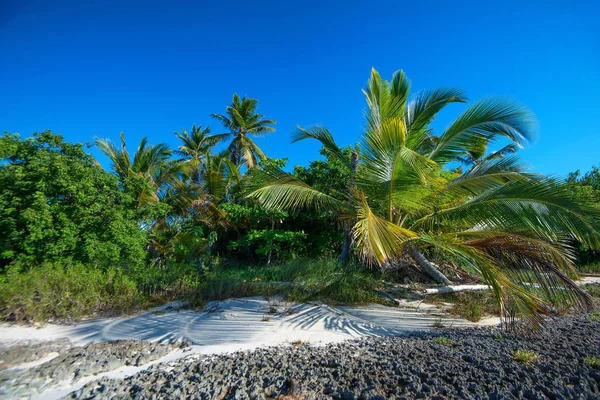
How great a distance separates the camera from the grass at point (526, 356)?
3016 millimetres

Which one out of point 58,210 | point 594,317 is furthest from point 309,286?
point 58,210

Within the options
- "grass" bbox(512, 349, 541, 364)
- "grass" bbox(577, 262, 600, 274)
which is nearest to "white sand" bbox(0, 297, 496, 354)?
"grass" bbox(512, 349, 541, 364)

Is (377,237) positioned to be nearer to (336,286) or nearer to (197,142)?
(336,286)

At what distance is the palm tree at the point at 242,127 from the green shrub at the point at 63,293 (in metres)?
13.5

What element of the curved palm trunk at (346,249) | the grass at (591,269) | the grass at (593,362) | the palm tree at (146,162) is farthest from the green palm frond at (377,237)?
the grass at (591,269)

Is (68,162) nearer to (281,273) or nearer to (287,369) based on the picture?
(281,273)

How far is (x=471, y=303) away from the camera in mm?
5512

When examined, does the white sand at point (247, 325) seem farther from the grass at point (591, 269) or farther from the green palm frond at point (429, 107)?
the grass at point (591, 269)

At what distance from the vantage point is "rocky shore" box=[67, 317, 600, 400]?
8.19 feet

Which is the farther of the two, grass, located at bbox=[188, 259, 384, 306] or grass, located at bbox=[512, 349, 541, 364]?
grass, located at bbox=[188, 259, 384, 306]

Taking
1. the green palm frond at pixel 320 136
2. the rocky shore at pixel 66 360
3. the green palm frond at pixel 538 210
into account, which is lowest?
the rocky shore at pixel 66 360

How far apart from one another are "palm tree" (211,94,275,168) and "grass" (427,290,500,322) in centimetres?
1454

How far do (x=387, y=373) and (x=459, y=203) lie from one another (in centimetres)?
444

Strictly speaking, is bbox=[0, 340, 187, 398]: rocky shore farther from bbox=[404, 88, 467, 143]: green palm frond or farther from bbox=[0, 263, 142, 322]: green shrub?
bbox=[404, 88, 467, 143]: green palm frond
